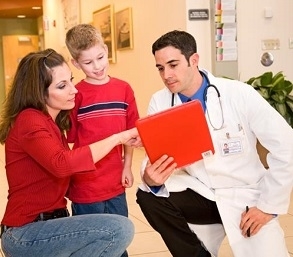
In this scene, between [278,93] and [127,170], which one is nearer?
[127,170]

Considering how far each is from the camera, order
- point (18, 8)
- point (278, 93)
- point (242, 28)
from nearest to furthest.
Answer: point (278, 93), point (242, 28), point (18, 8)

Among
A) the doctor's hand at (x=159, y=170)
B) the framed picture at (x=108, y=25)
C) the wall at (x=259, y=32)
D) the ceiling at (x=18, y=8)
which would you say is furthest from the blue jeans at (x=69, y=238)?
the ceiling at (x=18, y=8)

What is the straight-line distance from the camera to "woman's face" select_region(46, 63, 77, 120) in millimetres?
1871

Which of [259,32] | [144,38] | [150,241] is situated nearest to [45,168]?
[150,241]

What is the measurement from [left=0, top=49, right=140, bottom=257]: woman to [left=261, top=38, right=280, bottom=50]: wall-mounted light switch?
3889 millimetres

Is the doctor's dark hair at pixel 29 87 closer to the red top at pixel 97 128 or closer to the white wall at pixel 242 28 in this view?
the red top at pixel 97 128

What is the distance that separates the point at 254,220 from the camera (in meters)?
2.04

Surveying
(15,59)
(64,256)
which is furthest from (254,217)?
(15,59)

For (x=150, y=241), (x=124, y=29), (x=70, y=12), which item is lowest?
(x=150, y=241)

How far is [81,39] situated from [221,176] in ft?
2.66

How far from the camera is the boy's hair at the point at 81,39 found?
205 cm

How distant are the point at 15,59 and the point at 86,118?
41.7 ft

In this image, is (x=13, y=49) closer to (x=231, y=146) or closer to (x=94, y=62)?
(x=94, y=62)

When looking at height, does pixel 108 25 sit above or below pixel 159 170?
above
